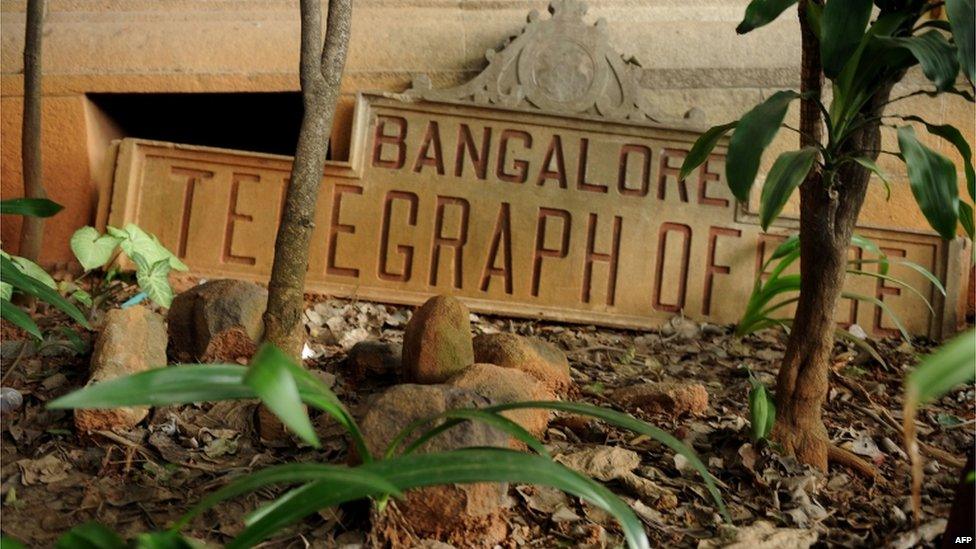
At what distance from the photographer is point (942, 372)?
0.92 m

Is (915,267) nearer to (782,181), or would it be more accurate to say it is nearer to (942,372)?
(782,181)

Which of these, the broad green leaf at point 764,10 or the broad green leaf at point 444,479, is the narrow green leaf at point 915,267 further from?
the broad green leaf at point 444,479

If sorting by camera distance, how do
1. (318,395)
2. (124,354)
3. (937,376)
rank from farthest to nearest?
(124,354) < (318,395) < (937,376)

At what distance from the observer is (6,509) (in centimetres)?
152

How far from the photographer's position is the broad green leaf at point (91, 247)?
7.38ft

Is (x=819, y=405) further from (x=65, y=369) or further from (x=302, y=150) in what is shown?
(x=65, y=369)

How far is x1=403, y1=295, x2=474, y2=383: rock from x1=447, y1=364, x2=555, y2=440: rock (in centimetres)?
8

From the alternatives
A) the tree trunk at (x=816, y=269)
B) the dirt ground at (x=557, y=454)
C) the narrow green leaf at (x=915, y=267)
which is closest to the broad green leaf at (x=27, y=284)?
the dirt ground at (x=557, y=454)

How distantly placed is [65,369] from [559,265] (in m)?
1.44

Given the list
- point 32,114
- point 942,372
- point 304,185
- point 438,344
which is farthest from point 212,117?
point 942,372

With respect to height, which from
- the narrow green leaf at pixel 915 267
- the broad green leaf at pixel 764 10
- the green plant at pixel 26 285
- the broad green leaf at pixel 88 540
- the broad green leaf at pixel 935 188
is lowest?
the broad green leaf at pixel 88 540

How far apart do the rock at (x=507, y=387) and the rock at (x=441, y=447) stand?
0.47 ft

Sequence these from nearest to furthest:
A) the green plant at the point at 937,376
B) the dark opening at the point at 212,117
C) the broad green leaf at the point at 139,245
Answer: the green plant at the point at 937,376
the broad green leaf at the point at 139,245
the dark opening at the point at 212,117

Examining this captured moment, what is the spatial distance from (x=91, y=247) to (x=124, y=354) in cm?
56
